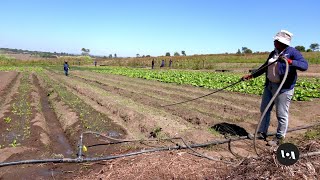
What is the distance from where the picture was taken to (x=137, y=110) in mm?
9703

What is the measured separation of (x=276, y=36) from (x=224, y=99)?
6676mm

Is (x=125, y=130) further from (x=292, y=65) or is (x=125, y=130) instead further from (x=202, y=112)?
(x=292, y=65)

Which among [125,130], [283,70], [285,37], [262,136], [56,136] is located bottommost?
[56,136]

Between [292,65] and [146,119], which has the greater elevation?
[292,65]

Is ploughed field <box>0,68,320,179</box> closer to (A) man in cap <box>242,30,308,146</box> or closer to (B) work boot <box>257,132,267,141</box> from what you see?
(B) work boot <box>257,132,267,141</box>

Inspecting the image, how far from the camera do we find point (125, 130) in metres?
7.61

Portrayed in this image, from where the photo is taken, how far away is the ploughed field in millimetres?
4714

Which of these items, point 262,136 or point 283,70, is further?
point 262,136

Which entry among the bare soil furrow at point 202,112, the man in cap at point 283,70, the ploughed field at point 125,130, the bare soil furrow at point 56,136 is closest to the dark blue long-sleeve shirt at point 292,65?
the man in cap at point 283,70

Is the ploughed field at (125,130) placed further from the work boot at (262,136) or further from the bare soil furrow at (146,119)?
the work boot at (262,136)

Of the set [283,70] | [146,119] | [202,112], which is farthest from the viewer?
[202,112]

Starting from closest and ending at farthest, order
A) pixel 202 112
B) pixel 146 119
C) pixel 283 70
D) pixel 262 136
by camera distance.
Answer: pixel 283 70 → pixel 262 136 → pixel 146 119 → pixel 202 112

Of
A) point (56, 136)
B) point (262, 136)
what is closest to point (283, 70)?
point (262, 136)

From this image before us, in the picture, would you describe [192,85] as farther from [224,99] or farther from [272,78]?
[272,78]
